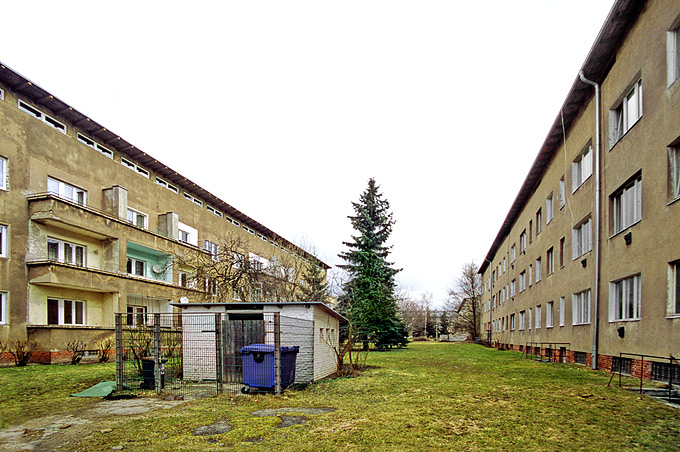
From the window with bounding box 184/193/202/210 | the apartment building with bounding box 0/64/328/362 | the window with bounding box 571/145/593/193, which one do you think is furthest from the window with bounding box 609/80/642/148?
the window with bounding box 184/193/202/210

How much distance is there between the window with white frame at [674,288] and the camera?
35.2ft

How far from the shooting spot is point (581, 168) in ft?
62.2

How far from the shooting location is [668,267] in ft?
36.0

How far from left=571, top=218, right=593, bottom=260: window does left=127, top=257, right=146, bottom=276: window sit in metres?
23.3

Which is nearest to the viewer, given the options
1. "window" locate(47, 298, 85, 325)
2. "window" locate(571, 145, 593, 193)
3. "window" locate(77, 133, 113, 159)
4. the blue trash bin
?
the blue trash bin

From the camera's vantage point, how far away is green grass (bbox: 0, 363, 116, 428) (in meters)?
8.69

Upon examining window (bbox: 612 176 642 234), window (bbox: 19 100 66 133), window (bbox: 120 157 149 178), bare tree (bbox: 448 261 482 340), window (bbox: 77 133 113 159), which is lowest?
bare tree (bbox: 448 261 482 340)

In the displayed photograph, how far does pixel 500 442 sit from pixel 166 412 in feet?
19.1

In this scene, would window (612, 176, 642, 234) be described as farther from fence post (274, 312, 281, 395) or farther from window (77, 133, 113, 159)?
window (77, 133, 113, 159)

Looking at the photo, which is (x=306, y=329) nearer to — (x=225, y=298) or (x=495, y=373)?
(x=495, y=373)

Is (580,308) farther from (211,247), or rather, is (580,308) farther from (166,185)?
(211,247)

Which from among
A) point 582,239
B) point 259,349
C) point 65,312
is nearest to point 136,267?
point 65,312

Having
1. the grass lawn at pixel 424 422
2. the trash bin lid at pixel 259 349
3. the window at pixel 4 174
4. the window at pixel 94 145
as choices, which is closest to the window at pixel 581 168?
the grass lawn at pixel 424 422

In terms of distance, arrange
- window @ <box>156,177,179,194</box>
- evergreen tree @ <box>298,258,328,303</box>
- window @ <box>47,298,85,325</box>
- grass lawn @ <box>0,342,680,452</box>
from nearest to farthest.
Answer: grass lawn @ <box>0,342,680,452</box>, window @ <box>47,298,85,325</box>, window @ <box>156,177,179,194</box>, evergreen tree @ <box>298,258,328,303</box>
